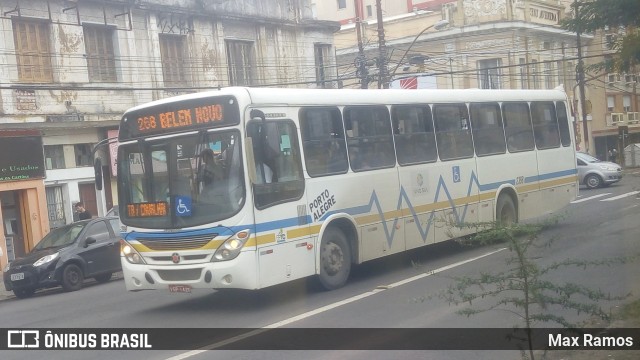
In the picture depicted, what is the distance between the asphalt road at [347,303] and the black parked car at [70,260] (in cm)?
36

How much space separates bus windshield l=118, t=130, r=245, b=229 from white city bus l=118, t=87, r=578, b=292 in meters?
0.02

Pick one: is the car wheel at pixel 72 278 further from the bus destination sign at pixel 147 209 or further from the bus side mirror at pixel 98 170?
the bus destination sign at pixel 147 209

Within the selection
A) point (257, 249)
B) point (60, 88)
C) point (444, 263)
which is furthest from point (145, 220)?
point (60, 88)

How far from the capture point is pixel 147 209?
11516 millimetres

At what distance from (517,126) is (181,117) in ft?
27.9

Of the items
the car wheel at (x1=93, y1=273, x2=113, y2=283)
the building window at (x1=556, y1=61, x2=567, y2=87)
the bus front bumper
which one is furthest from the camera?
the building window at (x1=556, y1=61, x2=567, y2=87)

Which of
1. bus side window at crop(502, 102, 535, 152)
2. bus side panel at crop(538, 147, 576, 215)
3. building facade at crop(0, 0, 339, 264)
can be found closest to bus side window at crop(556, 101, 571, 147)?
bus side panel at crop(538, 147, 576, 215)

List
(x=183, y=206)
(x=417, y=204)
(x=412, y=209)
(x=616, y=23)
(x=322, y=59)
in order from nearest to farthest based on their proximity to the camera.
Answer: (x=183, y=206) < (x=616, y=23) < (x=412, y=209) < (x=417, y=204) < (x=322, y=59)

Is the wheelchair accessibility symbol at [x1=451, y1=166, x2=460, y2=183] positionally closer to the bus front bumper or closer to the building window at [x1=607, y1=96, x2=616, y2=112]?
the bus front bumper

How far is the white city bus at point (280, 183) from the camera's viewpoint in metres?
10.9

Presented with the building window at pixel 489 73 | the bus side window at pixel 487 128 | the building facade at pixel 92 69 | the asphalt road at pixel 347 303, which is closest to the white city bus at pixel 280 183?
the asphalt road at pixel 347 303

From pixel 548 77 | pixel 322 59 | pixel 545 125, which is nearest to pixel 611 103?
pixel 548 77

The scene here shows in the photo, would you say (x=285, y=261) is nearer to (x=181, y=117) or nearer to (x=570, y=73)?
(x=181, y=117)

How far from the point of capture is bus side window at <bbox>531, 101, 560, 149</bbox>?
17875mm
